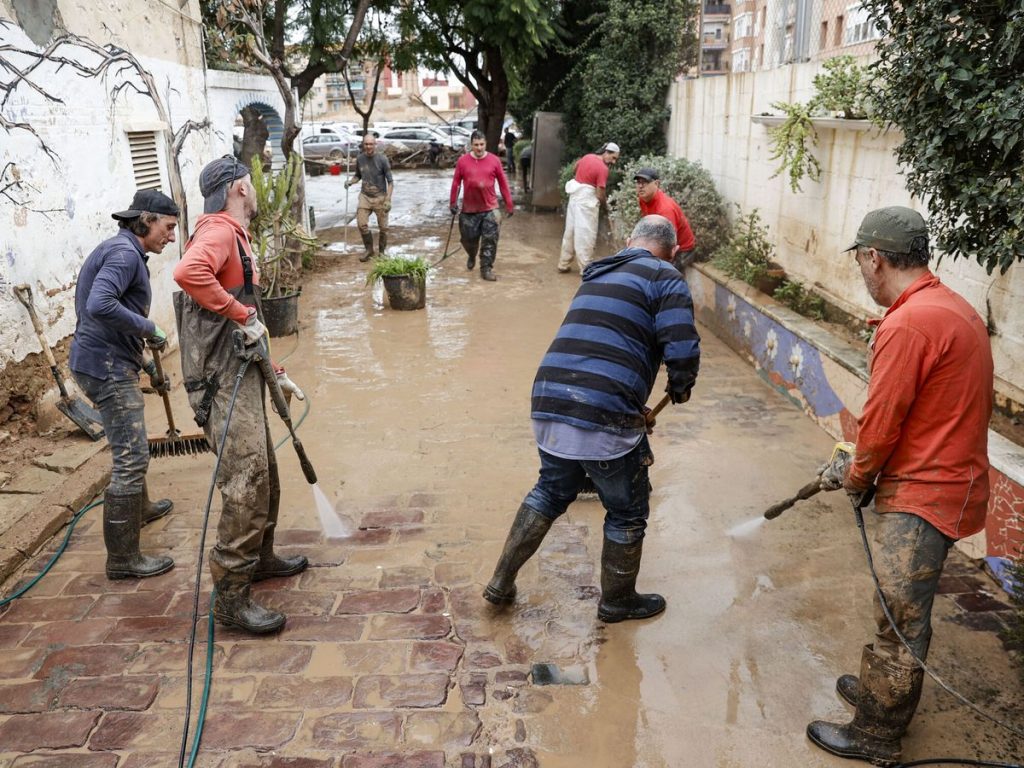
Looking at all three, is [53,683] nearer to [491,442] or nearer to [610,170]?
[491,442]

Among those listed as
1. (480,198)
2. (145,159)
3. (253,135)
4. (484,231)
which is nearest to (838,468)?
(145,159)

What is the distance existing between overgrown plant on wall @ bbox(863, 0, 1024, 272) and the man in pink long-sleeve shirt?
6656mm

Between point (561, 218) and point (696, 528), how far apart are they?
42.5 ft

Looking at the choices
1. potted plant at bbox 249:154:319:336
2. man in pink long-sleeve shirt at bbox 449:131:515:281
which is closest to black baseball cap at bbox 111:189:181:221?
potted plant at bbox 249:154:319:336

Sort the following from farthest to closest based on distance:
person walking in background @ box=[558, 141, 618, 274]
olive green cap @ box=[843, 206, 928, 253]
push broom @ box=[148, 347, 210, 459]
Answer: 1. person walking in background @ box=[558, 141, 618, 274]
2. push broom @ box=[148, 347, 210, 459]
3. olive green cap @ box=[843, 206, 928, 253]

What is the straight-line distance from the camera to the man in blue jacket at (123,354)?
409cm

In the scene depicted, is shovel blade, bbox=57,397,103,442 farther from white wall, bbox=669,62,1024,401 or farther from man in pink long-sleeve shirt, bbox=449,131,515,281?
man in pink long-sleeve shirt, bbox=449,131,515,281

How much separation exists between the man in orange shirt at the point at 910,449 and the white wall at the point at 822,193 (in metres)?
2.13

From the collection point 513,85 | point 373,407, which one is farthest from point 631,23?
point 373,407

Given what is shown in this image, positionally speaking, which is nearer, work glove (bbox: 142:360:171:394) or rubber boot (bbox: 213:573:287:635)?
rubber boot (bbox: 213:573:287:635)

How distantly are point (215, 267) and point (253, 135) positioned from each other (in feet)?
37.7

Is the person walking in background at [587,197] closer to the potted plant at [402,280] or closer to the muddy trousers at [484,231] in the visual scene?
the muddy trousers at [484,231]

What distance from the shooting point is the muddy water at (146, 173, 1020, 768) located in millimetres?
3211

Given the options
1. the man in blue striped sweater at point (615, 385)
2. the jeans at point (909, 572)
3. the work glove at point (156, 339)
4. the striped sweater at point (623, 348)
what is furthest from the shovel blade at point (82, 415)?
the jeans at point (909, 572)
